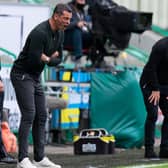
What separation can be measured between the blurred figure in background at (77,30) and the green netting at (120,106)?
92 centimetres

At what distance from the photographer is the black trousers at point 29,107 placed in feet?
28.4

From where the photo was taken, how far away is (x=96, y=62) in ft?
48.3

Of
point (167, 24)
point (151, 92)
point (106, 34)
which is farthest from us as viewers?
point (167, 24)

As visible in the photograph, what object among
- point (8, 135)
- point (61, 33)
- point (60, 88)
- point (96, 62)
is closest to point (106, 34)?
point (96, 62)

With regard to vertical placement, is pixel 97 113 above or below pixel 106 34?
below

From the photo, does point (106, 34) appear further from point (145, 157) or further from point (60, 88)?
point (145, 157)

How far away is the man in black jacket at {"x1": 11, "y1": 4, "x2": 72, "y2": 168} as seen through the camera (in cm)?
857

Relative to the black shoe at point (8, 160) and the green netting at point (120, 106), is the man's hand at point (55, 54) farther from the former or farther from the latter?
the green netting at point (120, 106)

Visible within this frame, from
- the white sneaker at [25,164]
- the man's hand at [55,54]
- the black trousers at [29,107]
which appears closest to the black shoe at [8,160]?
the black trousers at [29,107]

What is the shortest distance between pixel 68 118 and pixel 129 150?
1550 millimetres

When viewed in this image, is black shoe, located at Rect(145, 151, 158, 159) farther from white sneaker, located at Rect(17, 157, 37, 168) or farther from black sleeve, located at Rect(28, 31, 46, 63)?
black sleeve, located at Rect(28, 31, 46, 63)

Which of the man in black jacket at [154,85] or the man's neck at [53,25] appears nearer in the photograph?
the man's neck at [53,25]

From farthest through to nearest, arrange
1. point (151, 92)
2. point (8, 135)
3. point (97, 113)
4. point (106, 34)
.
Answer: point (106, 34) < point (97, 113) < point (8, 135) < point (151, 92)

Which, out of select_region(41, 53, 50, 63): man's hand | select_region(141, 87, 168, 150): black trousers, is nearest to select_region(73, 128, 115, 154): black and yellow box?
select_region(141, 87, 168, 150): black trousers
